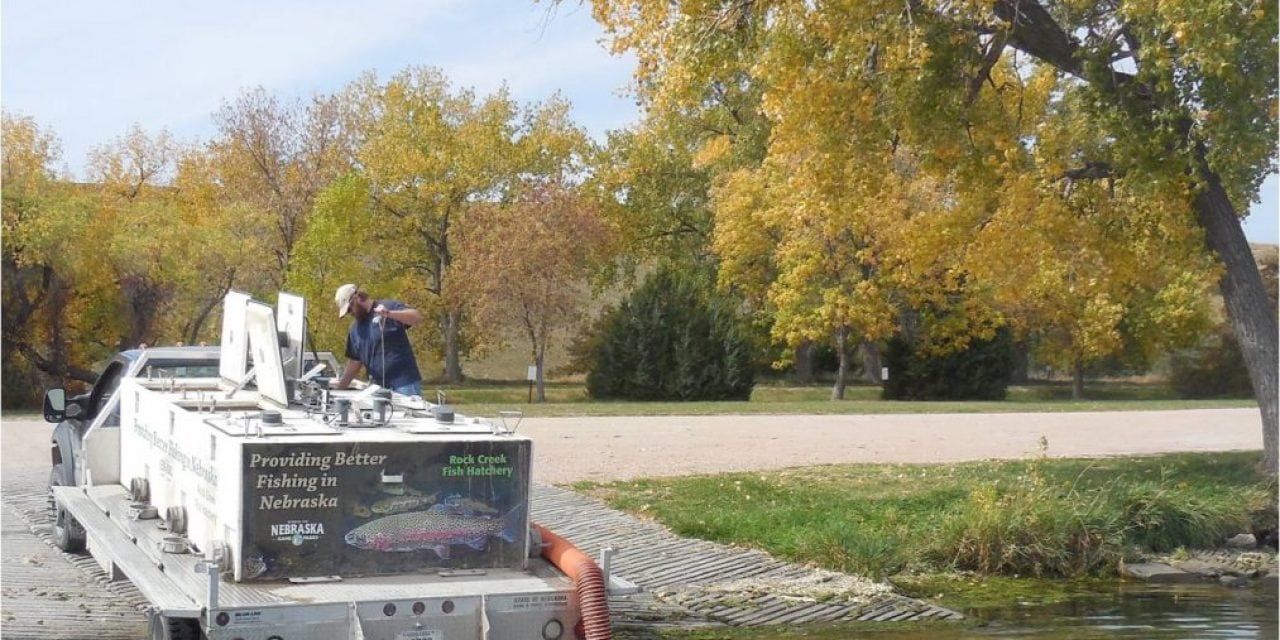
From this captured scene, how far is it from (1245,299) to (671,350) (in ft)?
93.4

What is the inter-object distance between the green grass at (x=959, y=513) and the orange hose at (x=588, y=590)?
499cm

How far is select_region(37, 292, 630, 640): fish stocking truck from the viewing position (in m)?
7.61

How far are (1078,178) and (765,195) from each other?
26365mm

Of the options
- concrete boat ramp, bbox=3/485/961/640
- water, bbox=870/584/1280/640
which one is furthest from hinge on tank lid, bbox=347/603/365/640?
water, bbox=870/584/1280/640

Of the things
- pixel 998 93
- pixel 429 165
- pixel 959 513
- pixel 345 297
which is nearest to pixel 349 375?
pixel 345 297

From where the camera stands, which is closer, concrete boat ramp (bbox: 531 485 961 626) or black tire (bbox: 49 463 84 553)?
concrete boat ramp (bbox: 531 485 961 626)

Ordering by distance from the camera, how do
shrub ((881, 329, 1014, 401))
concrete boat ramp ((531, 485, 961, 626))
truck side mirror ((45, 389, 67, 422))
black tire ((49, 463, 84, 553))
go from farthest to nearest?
1. shrub ((881, 329, 1014, 401))
2. truck side mirror ((45, 389, 67, 422))
3. black tire ((49, 463, 84, 553))
4. concrete boat ramp ((531, 485, 961, 626))

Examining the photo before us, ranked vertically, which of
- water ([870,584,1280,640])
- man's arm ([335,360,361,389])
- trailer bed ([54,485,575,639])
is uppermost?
man's arm ([335,360,361,389])

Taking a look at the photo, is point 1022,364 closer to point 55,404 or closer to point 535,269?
point 535,269

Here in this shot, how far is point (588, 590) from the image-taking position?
8031mm

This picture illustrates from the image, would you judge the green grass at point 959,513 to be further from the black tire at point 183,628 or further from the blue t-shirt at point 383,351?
the black tire at point 183,628

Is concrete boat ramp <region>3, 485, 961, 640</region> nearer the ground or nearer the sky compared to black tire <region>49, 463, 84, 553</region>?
nearer the ground

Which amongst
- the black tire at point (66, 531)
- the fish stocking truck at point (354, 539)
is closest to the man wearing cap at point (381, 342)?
the fish stocking truck at point (354, 539)

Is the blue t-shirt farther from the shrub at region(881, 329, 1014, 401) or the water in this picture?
the shrub at region(881, 329, 1014, 401)
